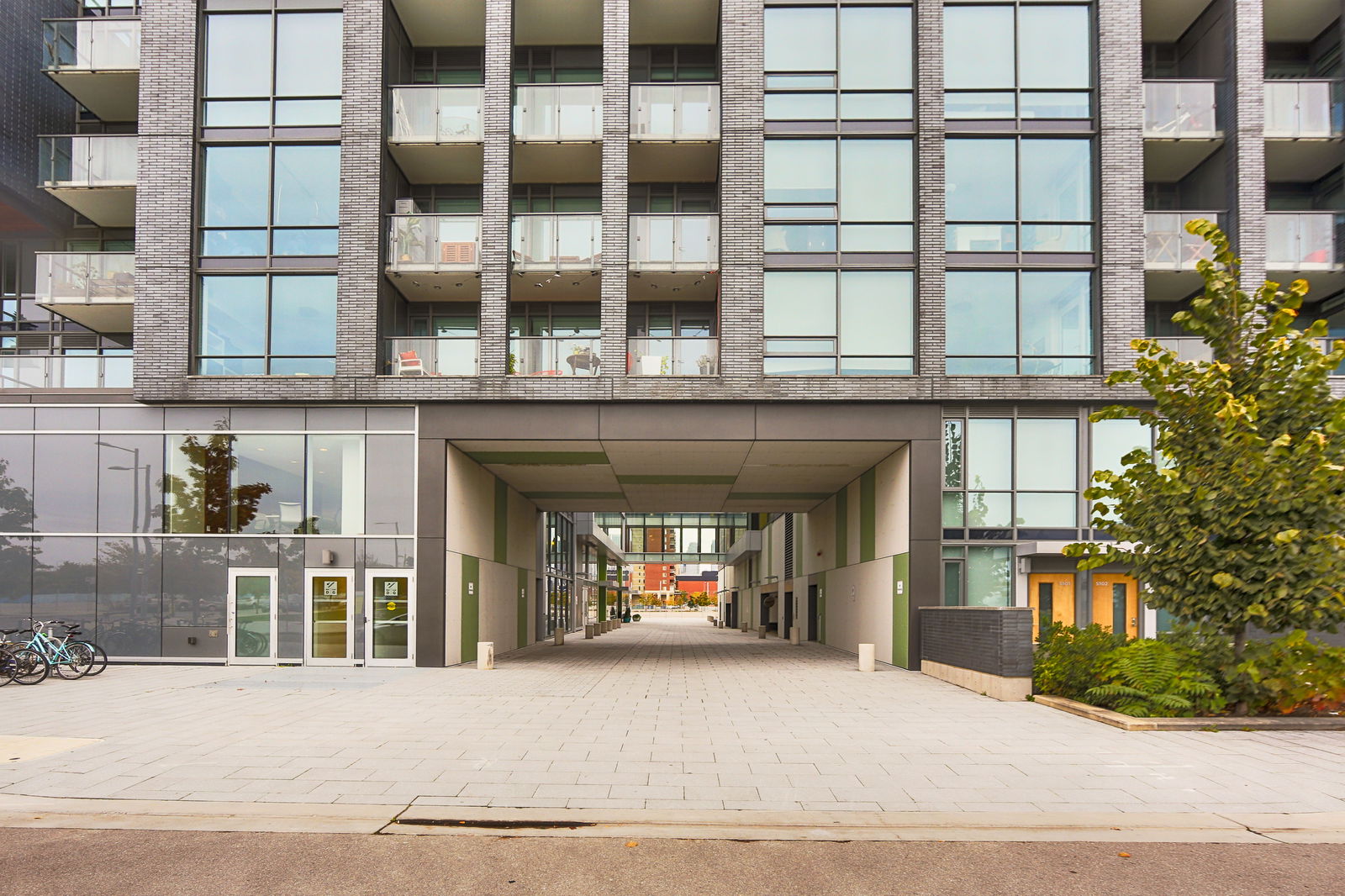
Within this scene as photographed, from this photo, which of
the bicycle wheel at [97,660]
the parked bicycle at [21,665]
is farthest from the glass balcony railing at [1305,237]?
the parked bicycle at [21,665]

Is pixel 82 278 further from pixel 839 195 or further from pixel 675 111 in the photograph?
pixel 839 195

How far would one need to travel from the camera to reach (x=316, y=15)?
68.8 ft

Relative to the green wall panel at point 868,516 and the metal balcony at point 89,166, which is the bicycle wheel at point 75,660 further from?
the green wall panel at point 868,516

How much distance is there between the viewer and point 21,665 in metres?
16.6

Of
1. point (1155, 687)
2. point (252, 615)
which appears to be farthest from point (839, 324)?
point (252, 615)

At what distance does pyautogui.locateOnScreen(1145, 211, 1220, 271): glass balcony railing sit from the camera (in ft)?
67.7

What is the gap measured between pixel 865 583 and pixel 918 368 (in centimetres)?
668

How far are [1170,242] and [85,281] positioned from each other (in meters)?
24.3

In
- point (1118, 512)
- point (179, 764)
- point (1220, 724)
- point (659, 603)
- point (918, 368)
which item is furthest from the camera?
point (659, 603)

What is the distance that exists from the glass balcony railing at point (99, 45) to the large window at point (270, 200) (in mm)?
3383

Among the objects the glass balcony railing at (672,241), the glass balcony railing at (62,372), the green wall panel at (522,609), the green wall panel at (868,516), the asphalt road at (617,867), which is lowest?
the green wall panel at (522,609)

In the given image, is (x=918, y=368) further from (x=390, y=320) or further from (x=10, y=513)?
(x=10, y=513)

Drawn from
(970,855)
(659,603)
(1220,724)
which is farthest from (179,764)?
(659,603)

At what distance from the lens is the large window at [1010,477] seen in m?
20.1
